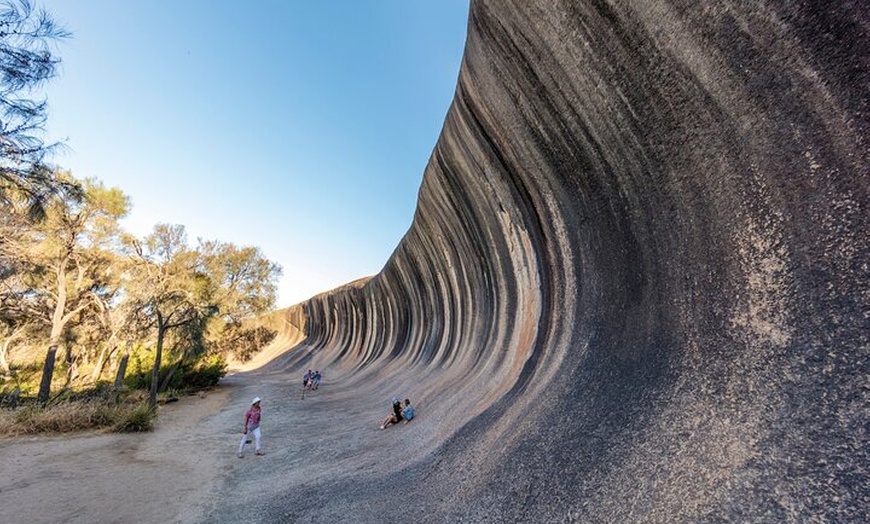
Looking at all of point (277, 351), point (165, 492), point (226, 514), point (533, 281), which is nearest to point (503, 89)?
point (533, 281)

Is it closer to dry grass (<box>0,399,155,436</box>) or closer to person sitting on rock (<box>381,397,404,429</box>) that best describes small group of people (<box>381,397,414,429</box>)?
person sitting on rock (<box>381,397,404,429</box>)

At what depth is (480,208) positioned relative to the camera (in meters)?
8.62

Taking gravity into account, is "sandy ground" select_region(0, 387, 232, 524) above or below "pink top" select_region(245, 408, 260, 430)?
below

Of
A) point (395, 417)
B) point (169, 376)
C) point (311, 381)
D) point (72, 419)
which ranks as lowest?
point (395, 417)

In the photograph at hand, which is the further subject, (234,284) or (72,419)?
(234,284)

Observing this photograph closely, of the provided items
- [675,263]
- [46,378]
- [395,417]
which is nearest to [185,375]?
[46,378]

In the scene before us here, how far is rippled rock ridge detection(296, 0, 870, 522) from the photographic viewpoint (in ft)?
8.05

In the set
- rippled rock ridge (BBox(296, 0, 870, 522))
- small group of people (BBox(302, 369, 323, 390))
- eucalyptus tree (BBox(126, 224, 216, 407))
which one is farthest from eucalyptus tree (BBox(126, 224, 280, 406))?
rippled rock ridge (BBox(296, 0, 870, 522))

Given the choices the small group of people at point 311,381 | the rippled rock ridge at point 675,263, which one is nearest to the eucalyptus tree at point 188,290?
the small group of people at point 311,381

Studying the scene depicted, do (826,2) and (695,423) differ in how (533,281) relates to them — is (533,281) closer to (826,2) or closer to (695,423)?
(695,423)

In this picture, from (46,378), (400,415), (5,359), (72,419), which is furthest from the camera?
(5,359)

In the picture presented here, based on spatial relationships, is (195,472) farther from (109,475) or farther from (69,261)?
(69,261)

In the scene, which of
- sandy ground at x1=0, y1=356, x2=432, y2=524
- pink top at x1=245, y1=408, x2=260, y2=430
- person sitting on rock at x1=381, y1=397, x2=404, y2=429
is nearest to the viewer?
sandy ground at x1=0, y1=356, x2=432, y2=524

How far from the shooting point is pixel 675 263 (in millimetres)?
3795
